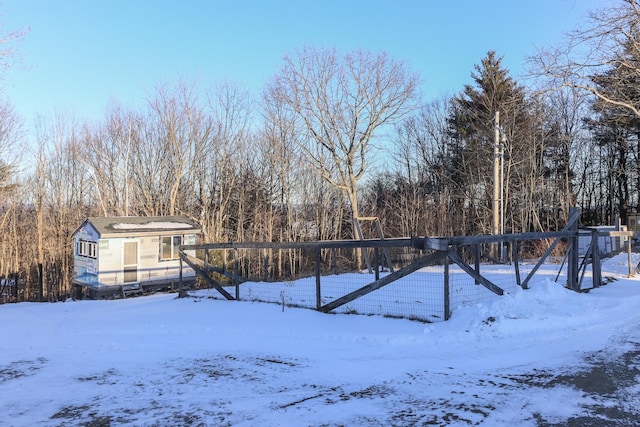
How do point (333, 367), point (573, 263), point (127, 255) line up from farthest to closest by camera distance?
point (127, 255) < point (573, 263) < point (333, 367)

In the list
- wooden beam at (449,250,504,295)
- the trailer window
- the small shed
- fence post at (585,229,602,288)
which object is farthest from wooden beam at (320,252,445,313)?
the trailer window

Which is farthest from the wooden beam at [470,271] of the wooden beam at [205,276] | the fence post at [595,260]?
the wooden beam at [205,276]

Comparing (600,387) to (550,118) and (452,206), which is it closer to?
(452,206)

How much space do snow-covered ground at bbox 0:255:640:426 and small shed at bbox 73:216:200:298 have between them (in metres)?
12.6

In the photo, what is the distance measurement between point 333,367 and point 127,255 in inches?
733

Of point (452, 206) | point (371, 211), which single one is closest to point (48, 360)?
point (371, 211)

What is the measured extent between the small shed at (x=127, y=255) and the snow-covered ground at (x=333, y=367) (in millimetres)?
12561

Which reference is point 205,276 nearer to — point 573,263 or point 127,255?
point 573,263

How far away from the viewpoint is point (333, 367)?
515 centimetres

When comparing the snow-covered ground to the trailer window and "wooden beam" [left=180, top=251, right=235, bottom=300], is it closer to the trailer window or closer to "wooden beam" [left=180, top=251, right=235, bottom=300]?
"wooden beam" [left=180, top=251, right=235, bottom=300]

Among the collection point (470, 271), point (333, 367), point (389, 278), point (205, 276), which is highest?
point (470, 271)

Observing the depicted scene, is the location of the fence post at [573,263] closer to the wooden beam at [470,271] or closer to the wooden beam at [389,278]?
the wooden beam at [470,271]

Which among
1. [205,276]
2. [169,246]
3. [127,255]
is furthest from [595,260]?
[127,255]

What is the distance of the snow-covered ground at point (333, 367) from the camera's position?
3.77m
